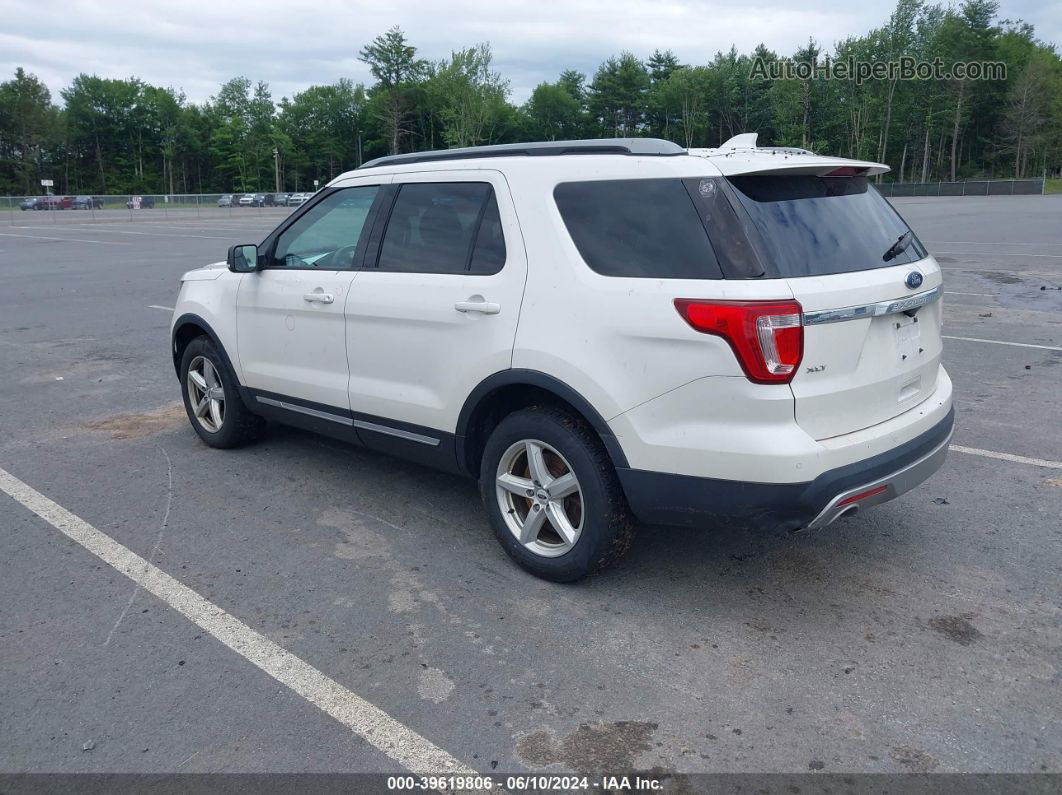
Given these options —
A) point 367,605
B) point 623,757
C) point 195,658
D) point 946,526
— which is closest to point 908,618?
point 946,526

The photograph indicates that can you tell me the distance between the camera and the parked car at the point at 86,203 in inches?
2478

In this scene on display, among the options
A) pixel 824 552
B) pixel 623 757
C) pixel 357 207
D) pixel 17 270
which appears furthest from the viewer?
pixel 17 270

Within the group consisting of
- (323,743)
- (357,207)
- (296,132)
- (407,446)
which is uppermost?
(296,132)

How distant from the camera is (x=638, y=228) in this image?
3.61 metres

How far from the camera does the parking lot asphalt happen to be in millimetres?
2902

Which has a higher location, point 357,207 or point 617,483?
point 357,207

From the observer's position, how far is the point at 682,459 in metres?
3.44

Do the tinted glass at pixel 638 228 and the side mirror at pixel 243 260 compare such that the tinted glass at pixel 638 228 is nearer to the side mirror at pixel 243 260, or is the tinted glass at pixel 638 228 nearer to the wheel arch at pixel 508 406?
the wheel arch at pixel 508 406

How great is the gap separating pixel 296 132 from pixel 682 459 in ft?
401

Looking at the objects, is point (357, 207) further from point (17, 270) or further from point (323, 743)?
point (17, 270)

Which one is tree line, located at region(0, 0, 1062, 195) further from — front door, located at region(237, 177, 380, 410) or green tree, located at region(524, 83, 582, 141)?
front door, located at region(237, 177, 380, 410)

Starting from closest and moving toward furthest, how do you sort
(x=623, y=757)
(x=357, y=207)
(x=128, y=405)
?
(x=623, y=757) < (x=357, y=207) < (x=128, y=405)

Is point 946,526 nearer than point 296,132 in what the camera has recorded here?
Yes

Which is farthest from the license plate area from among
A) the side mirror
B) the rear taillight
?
the side mirror
